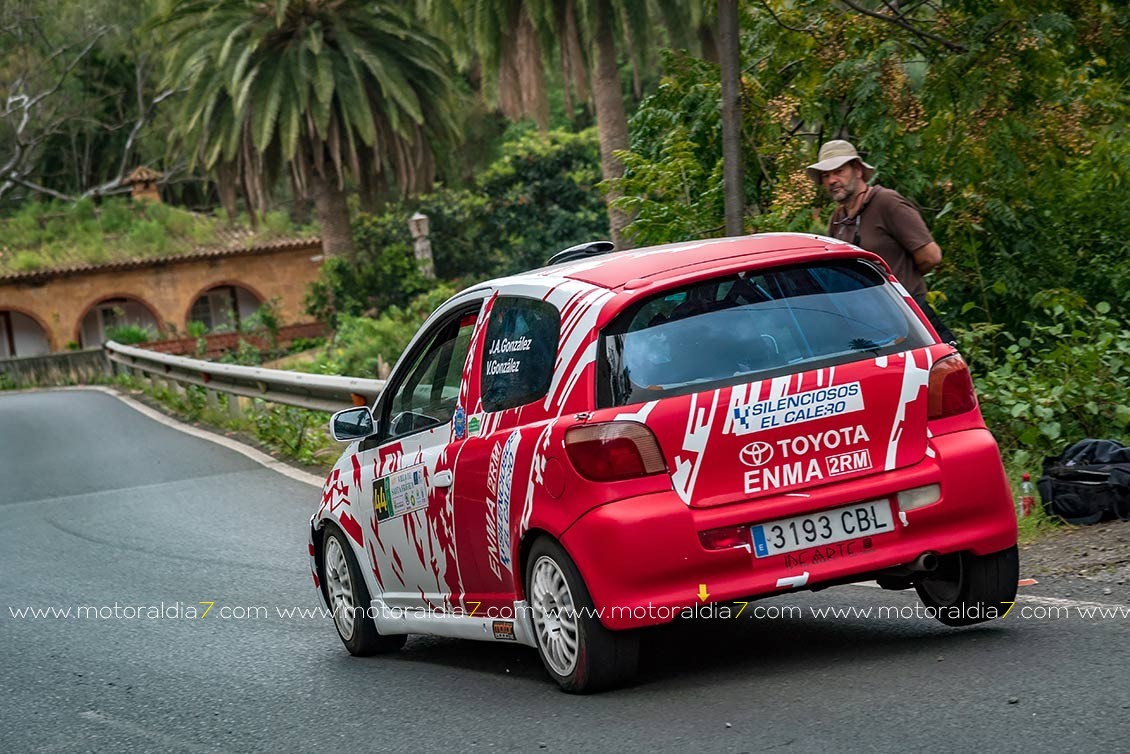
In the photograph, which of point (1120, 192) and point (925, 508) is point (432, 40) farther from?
point (925, 508)

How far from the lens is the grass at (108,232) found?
181 ft

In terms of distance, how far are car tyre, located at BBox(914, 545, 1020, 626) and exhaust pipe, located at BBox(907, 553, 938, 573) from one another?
0.92ft

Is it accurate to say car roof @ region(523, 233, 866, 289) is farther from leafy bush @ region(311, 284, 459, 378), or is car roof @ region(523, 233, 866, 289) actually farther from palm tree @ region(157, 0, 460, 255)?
palm tree @ region(157, 0, 460, 255)

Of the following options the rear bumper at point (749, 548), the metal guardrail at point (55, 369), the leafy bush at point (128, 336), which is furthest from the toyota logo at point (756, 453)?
the leafy bush at point (128, 336)

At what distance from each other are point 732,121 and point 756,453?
549 centimetres

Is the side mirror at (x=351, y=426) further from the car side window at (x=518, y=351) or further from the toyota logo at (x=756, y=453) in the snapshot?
the toyota logo at (x=756, y=453)

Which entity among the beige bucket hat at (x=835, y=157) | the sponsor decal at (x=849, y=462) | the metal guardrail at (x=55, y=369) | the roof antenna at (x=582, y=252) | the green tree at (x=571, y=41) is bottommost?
the metal guardrail at (x=55, y=369)

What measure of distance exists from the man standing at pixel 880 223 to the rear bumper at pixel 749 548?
248 cm

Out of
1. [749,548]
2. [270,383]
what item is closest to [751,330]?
[749,548]

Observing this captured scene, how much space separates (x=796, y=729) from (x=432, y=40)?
109ft

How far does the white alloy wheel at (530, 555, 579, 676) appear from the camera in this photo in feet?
18.2

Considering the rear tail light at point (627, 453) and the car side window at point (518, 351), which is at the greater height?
the car side window at point (518, 351)

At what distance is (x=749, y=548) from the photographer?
5.40 m

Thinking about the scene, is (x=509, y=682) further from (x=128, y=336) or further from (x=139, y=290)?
(x=139, y=290)
